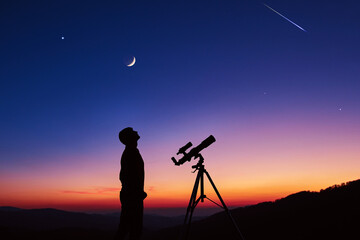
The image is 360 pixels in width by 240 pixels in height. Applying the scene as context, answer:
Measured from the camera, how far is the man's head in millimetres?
4156

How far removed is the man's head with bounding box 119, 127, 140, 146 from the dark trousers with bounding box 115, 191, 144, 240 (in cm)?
88

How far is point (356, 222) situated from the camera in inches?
294

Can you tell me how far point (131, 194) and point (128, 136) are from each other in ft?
3.25

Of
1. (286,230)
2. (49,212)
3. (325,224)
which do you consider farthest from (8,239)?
(49,212)

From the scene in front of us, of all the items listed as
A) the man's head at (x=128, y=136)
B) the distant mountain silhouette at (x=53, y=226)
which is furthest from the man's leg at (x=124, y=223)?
the distant mountain silhouette at (x=53, y=226)

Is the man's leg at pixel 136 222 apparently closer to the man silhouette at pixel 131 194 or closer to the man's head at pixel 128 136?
the man silhouette at pixel 131 194

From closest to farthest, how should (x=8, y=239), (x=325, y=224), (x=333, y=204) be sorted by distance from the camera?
(x=325, y=224), (x=333, y=204), (x=8, y=239)

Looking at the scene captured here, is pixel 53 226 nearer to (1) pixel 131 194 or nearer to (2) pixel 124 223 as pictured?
(2) pixel 124 223

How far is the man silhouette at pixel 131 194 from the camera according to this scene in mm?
3711

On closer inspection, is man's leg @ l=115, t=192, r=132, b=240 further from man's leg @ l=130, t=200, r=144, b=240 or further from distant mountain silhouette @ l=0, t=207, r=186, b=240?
distant mountain silhouette @ l=0, t=207, r=186, b=240

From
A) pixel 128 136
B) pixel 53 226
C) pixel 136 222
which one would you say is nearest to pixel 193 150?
pixel 128 136

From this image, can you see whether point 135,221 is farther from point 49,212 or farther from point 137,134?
point 49,212

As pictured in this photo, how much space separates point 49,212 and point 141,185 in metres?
122

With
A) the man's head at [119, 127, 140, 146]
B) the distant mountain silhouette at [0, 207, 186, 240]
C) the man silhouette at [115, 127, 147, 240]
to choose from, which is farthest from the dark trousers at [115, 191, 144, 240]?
the distant mountain silhouette at [0, 207, 186, 240]
